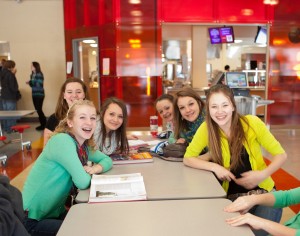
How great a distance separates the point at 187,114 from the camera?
303 cm

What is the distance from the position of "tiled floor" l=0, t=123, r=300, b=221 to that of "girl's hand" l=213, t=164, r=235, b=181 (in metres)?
1.42

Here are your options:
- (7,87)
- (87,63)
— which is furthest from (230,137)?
(87,63)

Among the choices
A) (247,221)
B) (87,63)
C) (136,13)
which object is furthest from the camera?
(87,63)

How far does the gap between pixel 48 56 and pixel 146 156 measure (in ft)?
25.8

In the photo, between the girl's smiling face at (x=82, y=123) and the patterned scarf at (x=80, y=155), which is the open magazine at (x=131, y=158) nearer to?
the patterned scarf at (x=80, y=155)

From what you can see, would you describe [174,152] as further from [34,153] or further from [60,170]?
[34,153]

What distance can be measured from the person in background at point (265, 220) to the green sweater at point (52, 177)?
2.90ft

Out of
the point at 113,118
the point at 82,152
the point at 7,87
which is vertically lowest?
the point at 82,152

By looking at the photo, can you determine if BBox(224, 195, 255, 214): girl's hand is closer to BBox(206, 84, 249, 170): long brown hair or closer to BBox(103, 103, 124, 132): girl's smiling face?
BBox(206, 84, 249, 170): long brown hair

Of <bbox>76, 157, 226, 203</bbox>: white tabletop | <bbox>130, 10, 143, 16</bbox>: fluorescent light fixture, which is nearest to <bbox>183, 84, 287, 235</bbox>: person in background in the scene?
<bbox>76, 157, 226, 203</bbox>: white tabletop

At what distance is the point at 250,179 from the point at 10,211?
1.56 m

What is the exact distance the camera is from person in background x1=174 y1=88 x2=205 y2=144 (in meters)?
3.03

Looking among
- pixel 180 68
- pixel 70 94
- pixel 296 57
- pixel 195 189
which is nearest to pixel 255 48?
pixel 180 68

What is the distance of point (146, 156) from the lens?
264cm
